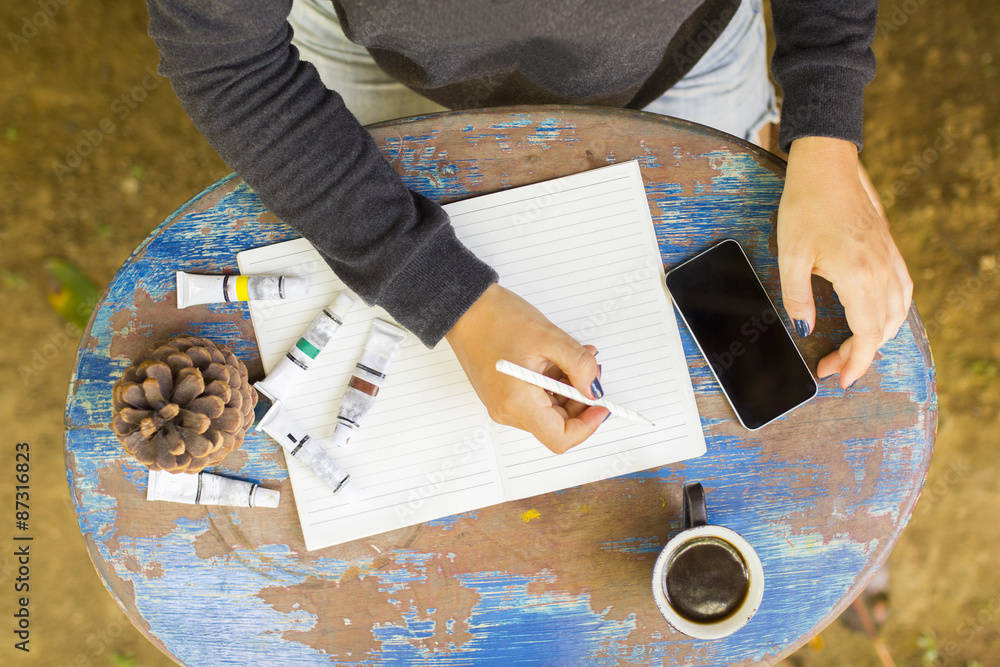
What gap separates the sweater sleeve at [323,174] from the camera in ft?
1.99

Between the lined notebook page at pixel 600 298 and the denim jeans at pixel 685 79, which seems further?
the denim jeans at pixel 685 79

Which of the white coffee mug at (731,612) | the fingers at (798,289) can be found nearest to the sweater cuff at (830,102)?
the fingers at (798,289)

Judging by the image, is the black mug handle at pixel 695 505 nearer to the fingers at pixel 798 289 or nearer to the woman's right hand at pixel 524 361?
the woman's right hand at pixel 524 361

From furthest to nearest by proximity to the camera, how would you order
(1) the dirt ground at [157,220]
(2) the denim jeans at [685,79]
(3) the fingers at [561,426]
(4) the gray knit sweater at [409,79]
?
(1) the dirt ground at [157,220] < (2) the denim jeans at [685,79] < (3) the fingers at [561,426] < (4) the gray knit sweater at [409,79]

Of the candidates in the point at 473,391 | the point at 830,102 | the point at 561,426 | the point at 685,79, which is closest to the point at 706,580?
the point at 561,426

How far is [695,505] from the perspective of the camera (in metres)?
0.72

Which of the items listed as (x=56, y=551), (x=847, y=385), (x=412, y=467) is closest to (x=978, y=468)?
(x=847, y=385)

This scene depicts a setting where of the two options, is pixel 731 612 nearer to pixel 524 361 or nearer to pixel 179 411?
pixel 524 361

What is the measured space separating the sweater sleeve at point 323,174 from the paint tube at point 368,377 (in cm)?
6

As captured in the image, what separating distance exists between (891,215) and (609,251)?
1.18 m

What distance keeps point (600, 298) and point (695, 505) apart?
0.29m

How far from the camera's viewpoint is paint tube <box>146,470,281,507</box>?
0.75 m

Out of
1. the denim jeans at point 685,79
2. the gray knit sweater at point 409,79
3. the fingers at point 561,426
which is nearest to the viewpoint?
the gray knit sweater at point 409,79

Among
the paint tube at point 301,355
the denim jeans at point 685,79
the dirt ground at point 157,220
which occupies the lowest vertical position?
the dirt ground at point 157,220
